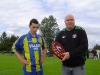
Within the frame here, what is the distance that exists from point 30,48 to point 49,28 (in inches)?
3500

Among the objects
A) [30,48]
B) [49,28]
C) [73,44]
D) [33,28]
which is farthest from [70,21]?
[49,28]

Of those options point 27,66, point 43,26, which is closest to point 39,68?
point 27,66

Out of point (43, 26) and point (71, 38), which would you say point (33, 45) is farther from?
point (43, 26)

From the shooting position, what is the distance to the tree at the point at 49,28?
93312 mm

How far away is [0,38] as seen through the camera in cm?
12381

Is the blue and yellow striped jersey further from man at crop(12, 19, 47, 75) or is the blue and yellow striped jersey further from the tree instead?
the tree

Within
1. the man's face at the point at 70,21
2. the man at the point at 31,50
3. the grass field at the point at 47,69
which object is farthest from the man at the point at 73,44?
the grass field at the point at 47,69

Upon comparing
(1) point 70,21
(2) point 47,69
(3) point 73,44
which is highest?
(1) point 70,21

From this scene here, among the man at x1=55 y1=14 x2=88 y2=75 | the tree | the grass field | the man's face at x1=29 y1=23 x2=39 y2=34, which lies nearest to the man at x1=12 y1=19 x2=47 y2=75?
the man's face at x1=29 y1=23 x2=39 y2=34

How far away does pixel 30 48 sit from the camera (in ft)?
17.7

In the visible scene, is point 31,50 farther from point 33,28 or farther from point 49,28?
point 49,28

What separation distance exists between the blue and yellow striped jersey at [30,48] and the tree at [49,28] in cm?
8668

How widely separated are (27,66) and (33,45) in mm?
539

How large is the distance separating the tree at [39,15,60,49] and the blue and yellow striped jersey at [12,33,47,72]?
86.7 m
